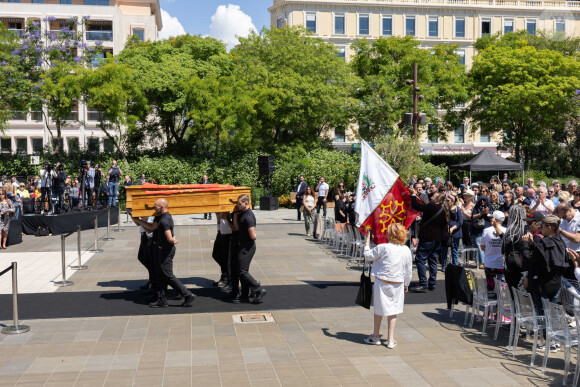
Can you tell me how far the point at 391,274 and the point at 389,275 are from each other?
1.2 inches

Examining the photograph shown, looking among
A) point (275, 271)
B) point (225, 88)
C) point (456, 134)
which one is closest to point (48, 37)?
point (225, 88)

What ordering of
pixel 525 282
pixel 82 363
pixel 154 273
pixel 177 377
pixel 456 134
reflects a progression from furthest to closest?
pixel 456 134 < pixel 154 273 < pixel 525 282 < pixel 82 363 < pixel 177 377

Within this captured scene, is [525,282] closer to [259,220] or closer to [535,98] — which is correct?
[259,220]

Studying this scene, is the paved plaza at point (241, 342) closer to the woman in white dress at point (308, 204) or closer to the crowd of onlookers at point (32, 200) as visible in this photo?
the crowd of onlookers at point (32, 200)

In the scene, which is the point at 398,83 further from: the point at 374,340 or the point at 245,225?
the point at 374,340

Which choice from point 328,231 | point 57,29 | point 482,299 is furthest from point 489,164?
point 57,29

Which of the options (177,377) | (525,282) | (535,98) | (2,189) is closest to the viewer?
(177,377)

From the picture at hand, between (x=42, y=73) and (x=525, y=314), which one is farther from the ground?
(x=42, y=73)

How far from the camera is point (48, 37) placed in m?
38.4

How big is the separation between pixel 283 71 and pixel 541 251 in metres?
33.2

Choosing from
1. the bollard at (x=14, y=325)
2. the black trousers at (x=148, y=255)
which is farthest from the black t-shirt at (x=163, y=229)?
the bollard at (x=14, y=325)

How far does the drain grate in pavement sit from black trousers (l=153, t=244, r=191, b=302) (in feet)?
3.66

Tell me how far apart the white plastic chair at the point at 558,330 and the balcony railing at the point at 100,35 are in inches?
2242

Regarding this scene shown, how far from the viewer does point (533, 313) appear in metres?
7.75
